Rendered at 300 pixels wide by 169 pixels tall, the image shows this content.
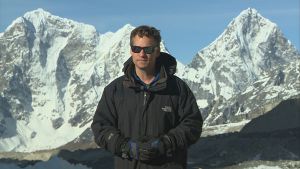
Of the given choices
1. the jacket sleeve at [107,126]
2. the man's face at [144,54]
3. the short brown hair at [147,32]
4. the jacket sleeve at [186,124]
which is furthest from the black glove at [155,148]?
the short brown hair at [147,32]

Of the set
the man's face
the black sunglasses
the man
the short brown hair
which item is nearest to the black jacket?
the man

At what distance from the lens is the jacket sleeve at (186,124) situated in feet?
34.6

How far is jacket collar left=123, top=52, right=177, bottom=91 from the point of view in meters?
10.8

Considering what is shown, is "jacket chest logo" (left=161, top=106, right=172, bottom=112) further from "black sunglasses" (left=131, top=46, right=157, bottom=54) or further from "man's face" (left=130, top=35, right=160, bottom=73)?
"black sunglasses" (left=131, top=46, right=157, bottom=54)

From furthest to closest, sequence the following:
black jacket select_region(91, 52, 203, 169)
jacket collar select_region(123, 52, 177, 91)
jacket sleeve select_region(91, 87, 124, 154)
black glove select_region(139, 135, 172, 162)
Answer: jacket collar select_region(123, 52, 177, 91) < black jacket select_region(91, 52, 203, 169) < jacket sleeve select_region(91, 87, 124, 154) < black glove select_region(139, 135, 172, 162)

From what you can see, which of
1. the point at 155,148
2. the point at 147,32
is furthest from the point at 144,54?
the point at 155,148

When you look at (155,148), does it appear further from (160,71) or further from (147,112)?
(160,71)

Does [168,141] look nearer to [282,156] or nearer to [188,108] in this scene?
[188,108]

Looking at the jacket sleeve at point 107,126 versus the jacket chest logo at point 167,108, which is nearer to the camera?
the jacket sleeve at point 107,126

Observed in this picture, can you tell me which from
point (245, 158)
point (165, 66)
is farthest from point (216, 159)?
point (165, 66)

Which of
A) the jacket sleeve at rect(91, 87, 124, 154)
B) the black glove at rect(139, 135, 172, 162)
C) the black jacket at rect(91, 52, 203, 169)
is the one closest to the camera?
the black glove at rect(139, 135, 172, 162)

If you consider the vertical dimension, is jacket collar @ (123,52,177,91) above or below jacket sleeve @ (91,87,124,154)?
above

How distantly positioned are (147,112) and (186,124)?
2.00 ft

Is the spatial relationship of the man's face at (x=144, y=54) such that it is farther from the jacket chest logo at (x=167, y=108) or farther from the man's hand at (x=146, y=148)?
the man's hand at (x=146, y=148)
